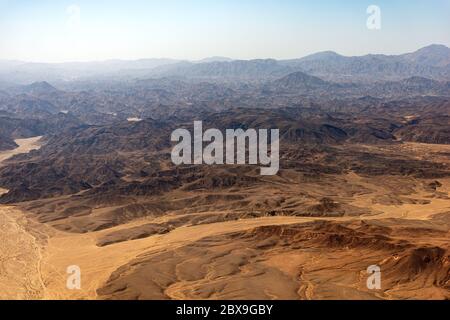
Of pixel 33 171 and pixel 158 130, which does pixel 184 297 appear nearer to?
pixel 33 171

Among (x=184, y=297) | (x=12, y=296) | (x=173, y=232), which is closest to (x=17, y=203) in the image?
(x=173, y=232)

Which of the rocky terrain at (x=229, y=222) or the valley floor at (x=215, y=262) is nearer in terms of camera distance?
the valley floor at (x=215, y=262)

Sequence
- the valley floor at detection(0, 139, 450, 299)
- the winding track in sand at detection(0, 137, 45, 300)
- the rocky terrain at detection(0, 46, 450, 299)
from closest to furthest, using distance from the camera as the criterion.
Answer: the valley floor at detection(0, 139, 450, 299) < the rocky terrain at detection(0, 46, 450, 299) < the winding track in sand at detection(0, 137, 45, 300)

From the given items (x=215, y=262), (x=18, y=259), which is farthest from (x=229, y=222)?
(x=18, y=259)

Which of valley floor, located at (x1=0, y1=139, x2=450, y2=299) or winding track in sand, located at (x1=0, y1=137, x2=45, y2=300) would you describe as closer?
valley floor, located at (x1=0, y1=139, x2=450, y2=299)

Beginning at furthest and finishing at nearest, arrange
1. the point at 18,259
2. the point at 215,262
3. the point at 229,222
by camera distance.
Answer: the point at 229,222 → the point at 18,259 → the point at 215,262

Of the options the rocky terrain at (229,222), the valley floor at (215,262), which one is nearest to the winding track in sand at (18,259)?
the valley floor at (215,262)

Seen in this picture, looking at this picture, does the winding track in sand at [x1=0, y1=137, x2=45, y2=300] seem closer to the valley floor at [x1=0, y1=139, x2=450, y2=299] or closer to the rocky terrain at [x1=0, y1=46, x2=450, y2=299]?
the valley floor at [x1=0, y1=139, x2=450, y2=299]

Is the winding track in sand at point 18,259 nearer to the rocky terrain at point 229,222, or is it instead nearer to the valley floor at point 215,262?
the valley floor at point 215,262

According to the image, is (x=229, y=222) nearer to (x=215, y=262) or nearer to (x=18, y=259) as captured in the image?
(x=215, y=262)

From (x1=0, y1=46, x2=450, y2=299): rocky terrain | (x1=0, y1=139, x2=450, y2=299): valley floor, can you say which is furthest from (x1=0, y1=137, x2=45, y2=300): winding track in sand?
(x1=0, y1=46, x2=450, y2=299): rocky terrain

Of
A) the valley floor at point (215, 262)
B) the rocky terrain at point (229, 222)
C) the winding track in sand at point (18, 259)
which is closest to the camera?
the valley floor at point (215, 262)
